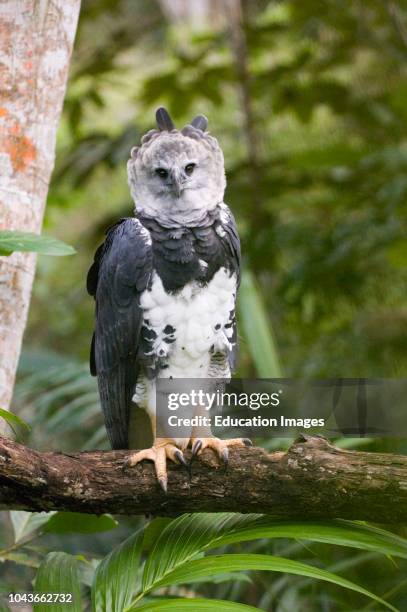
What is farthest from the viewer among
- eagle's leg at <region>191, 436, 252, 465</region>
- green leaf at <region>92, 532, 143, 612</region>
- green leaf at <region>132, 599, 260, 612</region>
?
eagle's leg at <region>191, 436, 252, 465</region>

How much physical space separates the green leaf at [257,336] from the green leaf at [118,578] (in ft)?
3.61

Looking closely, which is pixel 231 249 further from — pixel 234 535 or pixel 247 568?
pixel 247 568

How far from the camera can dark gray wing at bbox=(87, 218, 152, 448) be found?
200 cm

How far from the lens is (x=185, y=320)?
1.98 meters

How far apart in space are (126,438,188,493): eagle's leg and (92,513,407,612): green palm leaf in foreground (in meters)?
0.13

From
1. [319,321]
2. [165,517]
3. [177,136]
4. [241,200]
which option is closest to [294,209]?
[241,200]

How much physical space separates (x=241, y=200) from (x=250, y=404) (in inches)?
92.8

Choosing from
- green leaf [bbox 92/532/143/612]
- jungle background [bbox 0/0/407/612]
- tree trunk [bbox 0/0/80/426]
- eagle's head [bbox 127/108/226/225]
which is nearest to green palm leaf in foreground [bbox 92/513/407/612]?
green leaf [bbox 92/532/143/612]

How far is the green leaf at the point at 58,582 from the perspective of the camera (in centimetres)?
163

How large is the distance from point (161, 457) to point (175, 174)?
75cm

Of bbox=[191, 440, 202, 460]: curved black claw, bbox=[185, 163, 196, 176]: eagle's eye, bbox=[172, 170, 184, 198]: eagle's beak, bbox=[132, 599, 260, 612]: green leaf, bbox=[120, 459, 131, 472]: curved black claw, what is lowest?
bbox=[132, 599, 260, 612]: green leaf

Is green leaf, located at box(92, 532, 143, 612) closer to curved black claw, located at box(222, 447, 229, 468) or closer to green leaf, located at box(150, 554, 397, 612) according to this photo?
green leaf, located at box(150, 554, 397, 612)

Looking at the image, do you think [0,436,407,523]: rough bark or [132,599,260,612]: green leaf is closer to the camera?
[132,599,260,612]: green leaf

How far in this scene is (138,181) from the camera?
2.08 meters
